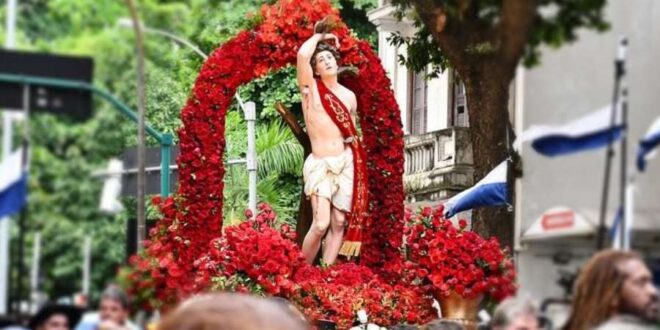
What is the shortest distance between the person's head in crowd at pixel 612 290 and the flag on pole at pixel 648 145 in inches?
28.1

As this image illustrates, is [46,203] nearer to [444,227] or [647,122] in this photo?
[647,122]

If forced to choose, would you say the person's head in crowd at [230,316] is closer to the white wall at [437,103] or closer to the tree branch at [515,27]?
the tree branch at [515,27]

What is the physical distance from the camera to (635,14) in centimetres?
798

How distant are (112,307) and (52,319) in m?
0.23

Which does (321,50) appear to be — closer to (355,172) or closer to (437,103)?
(355,172)

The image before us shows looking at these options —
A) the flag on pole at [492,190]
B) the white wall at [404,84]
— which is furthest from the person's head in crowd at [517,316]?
the white wall at [404,84]

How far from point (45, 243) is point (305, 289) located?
8.57 meters

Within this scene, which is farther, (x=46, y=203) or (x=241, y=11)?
(x=241, y=11)

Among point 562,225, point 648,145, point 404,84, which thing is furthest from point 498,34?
point 404,84

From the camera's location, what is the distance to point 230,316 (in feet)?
11.8

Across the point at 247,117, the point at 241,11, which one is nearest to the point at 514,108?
the point at 247,117

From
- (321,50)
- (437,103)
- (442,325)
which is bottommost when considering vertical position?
(442,325)

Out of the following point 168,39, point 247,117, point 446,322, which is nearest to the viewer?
point 168,39

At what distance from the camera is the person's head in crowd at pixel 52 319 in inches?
295
